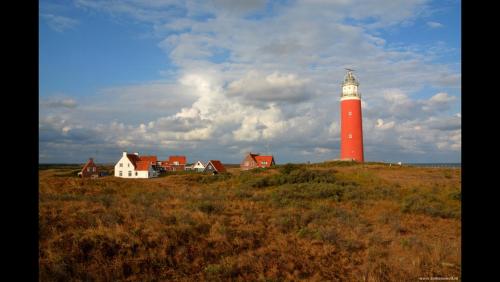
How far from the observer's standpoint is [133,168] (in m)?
51.4

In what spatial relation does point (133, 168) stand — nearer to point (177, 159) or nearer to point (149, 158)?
point (149, 158)

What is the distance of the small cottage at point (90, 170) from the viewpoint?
2100 inches

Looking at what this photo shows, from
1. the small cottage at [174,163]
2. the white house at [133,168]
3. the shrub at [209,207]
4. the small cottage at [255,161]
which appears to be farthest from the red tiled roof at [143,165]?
the shrub at [209,207]

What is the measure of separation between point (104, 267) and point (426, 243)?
923 cm

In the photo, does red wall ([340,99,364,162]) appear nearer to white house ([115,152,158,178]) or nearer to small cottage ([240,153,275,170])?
small cottage ([240,153,275,170])

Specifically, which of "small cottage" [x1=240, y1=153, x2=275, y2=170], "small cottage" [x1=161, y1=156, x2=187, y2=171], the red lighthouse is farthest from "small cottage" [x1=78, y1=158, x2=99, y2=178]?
the red lighthouse

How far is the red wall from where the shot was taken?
49500 millimetres

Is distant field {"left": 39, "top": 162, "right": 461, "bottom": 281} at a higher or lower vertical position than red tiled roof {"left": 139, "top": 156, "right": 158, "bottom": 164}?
lower

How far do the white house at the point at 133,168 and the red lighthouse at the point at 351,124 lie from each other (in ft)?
92.4

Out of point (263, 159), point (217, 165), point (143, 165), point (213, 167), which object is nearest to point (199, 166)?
point (217, 165)
